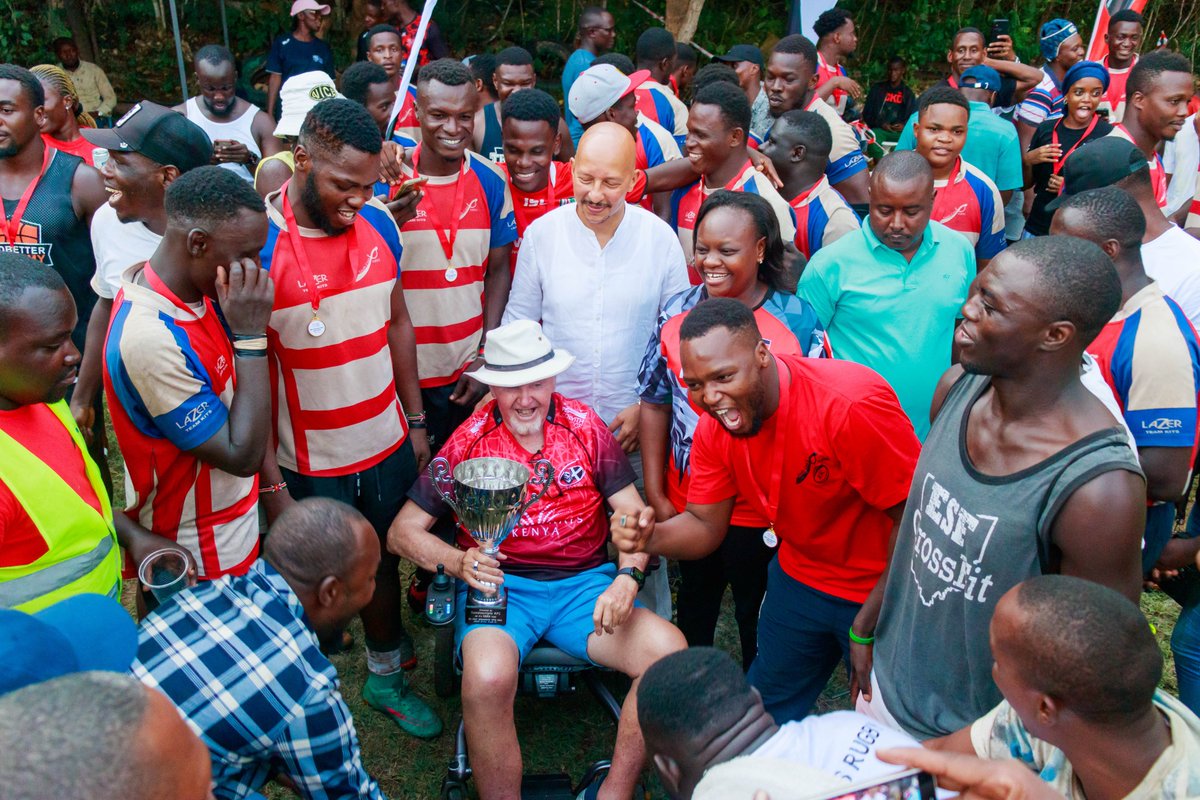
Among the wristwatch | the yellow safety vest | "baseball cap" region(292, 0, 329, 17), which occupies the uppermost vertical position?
"baseball cap" region(292, 0, 329, 17)

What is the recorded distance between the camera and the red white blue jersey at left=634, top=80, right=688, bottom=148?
6520mm

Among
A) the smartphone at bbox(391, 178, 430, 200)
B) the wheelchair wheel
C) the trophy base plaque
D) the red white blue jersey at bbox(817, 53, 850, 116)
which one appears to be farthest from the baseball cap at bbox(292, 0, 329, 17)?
the trophy base plaque

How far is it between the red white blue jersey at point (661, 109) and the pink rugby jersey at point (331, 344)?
126 inches

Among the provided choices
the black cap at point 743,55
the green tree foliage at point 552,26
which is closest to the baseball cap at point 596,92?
the black cap at point 743,55

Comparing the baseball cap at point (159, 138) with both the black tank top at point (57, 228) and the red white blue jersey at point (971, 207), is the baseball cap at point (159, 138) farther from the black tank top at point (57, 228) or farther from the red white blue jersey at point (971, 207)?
the red white blue jersey at point (971, 207)

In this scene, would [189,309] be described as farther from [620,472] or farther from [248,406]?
[620,472]

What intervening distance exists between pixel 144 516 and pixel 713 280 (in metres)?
2.18

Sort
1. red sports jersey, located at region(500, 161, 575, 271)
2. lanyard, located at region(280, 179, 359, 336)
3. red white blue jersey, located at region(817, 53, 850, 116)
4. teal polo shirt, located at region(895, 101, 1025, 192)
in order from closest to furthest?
lanyard, located at region(280, 179, 359, 336) → red sports jersey, located at region(500, 161, 575, 271) → teal polo shirt, located at region(895, 101, 1025, 192) → red white blue jersey, located at region(817, 53, 850, 116)

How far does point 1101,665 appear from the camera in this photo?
5.86ft

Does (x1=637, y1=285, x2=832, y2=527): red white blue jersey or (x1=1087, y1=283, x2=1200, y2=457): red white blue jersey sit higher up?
(x1=1087, y1=283, x2=1200, y2=457): red white blue jersey

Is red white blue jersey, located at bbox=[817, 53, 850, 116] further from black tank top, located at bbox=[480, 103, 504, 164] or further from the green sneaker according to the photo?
the green sneaker

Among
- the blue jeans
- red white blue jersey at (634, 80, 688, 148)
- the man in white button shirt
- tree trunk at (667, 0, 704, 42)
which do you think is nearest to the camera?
the blue jeans

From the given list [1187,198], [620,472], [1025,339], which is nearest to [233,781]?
[620,472]

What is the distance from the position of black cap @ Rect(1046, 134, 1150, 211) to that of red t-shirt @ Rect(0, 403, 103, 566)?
377 cm
